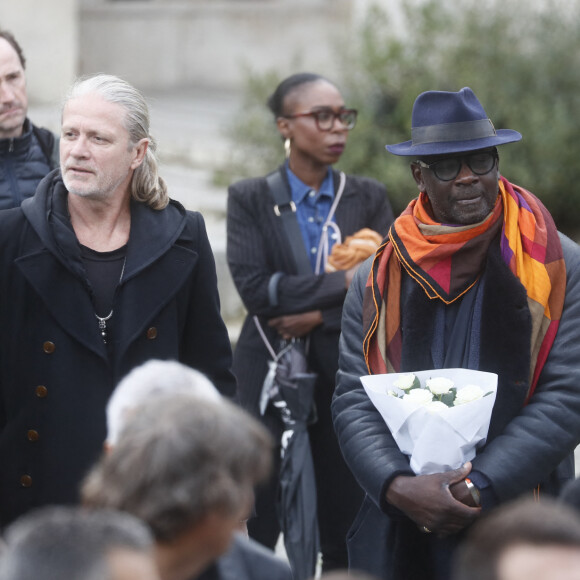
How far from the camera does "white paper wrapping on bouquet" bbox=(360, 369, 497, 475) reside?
3336 mm

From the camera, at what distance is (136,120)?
385cm

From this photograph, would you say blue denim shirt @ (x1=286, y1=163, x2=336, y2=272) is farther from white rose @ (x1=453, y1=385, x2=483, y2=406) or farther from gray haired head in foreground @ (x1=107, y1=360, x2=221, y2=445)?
gray haired head in foreground @ (x1=107, y1=360, x2=221, y2=445)

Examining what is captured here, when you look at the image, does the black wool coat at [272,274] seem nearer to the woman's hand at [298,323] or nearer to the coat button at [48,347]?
the woman's hand at [298,323]

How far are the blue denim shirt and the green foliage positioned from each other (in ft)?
14.1

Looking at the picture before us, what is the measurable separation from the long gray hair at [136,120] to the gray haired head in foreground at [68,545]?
2.11 m

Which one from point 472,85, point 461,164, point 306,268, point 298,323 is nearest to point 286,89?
point 306,268

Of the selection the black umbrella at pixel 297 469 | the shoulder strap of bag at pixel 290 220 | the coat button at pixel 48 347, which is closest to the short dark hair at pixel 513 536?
the coat button at pixel 48 347

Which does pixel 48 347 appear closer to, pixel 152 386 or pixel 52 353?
pixel 52 353

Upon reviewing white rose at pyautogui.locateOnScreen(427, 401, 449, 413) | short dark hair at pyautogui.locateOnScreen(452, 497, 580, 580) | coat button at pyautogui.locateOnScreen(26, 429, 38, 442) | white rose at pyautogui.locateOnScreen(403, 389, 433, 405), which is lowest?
coat button at pyautogui.locateOnScreen(26, 429, 38, 442)

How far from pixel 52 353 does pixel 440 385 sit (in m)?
1.17

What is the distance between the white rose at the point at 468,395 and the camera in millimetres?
3352

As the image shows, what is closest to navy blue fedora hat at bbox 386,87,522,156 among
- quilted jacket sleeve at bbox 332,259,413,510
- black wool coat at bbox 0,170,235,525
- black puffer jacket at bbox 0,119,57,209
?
quilted jacket sleeve at bbox 332,259,413,510

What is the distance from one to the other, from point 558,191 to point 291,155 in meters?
5.18

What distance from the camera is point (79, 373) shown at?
3.65 m
